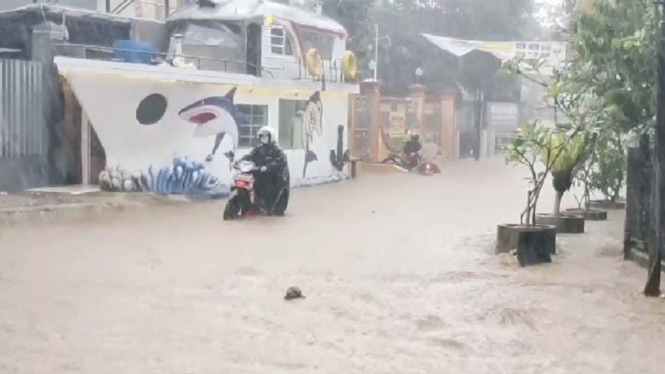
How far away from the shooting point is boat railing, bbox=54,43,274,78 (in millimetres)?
17891

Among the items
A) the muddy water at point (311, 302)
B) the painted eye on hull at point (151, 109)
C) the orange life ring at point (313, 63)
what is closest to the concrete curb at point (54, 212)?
the muddy water at point (311, 302)

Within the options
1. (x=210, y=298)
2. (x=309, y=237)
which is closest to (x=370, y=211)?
(x=309, y=237)

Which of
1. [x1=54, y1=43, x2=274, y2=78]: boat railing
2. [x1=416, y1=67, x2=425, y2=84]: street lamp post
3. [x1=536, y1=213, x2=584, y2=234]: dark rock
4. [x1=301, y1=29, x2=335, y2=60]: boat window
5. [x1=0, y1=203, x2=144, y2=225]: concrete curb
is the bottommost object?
[x1=0, y1=203, x2=144, y2=225]: concrete curb

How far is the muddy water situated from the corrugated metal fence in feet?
12.6

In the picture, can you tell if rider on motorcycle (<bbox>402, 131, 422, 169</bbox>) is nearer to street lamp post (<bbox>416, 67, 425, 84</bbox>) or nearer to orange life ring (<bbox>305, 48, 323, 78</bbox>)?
orange life ring (<bbox>305, 48, 323, 78</bbox>)

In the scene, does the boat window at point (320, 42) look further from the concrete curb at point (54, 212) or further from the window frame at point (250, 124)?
the concrete curb at point (54, 212)

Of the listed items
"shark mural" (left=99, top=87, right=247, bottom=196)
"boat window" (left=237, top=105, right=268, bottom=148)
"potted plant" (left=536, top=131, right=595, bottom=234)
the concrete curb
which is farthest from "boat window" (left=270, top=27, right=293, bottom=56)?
"potted plant" (left=536, top=131, right=595, bottom=234)

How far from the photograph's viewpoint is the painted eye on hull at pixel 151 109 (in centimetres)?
1823

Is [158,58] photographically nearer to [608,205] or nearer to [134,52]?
[134,52]

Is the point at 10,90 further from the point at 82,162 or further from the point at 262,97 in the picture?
the point at 262,97

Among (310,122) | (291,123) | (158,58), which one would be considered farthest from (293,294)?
(310,122)

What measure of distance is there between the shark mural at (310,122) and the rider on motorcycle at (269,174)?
7.59 meters

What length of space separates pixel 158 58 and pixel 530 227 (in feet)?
33.9

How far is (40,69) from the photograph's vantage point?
17688 millimetres
